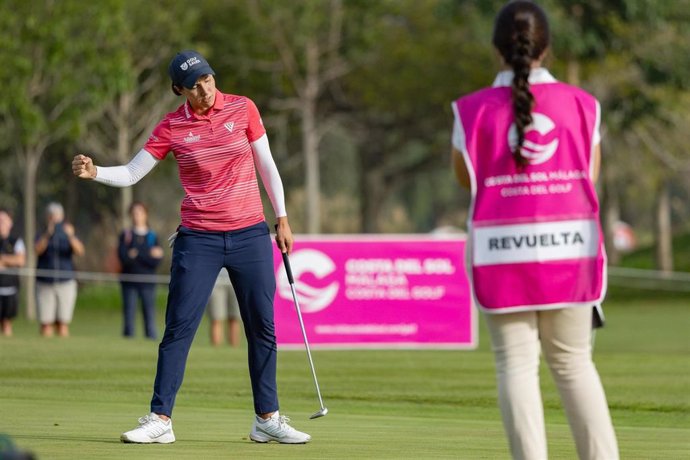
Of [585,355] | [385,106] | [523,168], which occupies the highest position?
[385,106]

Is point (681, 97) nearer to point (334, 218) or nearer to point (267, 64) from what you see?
point (267, 64)

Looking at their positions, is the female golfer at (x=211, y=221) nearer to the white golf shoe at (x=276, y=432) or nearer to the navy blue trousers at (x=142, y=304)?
the white golf shoe at (x=276, y=432)

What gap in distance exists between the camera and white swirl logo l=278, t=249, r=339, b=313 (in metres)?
20.7

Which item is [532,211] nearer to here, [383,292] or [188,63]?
[188,63]

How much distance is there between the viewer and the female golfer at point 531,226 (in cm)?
606

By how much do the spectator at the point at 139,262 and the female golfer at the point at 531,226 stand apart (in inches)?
633

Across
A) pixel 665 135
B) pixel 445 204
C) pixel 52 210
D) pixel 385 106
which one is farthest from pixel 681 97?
pixel 445 204

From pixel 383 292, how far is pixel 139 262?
3.52 m

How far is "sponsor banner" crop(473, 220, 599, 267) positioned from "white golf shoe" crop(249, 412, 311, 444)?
2.87m

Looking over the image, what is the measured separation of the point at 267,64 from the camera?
157 feet

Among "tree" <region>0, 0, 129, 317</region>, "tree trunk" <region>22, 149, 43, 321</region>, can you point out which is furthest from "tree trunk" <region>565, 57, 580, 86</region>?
"tree trunk" <region>22, 149, 43, 321</region>

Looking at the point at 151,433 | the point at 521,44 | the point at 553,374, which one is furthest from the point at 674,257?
the point at 521,44

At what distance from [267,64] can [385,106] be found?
4.26 metres

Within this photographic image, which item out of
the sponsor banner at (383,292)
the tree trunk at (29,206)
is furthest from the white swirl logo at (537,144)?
the tree trunk at (29,206)
